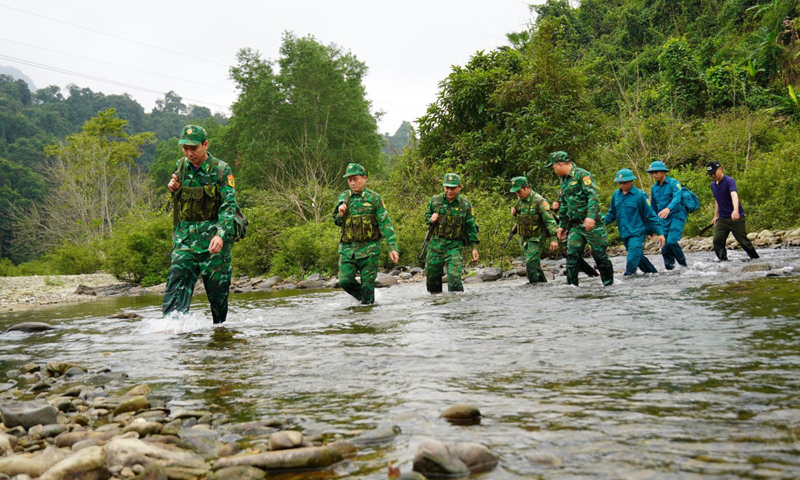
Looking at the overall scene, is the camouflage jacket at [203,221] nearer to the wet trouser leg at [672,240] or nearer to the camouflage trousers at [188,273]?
the camouflage trousers at [188,273]

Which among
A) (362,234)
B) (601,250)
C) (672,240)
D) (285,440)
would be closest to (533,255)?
(601,250)

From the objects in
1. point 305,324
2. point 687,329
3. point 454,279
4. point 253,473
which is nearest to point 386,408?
point 253,473

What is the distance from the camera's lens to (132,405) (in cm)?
369

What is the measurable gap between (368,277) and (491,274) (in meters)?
6.48

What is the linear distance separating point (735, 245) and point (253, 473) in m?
17.3

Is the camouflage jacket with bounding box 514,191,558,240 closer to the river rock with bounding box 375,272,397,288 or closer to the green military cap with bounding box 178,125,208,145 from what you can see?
the river rock with bounding box 375,272,397,288

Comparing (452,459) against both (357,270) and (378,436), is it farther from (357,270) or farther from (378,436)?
(357,270)

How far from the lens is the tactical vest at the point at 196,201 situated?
702 centimetres

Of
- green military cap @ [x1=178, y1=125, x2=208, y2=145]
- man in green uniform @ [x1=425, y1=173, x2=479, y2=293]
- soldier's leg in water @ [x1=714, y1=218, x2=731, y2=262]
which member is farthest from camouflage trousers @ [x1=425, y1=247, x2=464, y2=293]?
soldier's leg in water @ [x1=714, y1=218, x2=731, y2=262]

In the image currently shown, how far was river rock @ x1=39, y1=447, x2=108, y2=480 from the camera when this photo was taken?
252 centimetres

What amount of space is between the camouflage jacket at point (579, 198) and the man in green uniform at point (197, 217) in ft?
17.7

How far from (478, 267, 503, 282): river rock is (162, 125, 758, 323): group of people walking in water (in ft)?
10.8

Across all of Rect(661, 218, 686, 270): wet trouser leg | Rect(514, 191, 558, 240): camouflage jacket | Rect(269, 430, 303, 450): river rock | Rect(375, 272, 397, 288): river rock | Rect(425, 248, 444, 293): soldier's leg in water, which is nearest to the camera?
Rect(269, 430, 303, 450): river rock

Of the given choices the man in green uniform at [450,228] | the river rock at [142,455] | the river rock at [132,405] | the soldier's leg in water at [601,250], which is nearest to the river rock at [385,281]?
the man in green uniform at [450,228]
